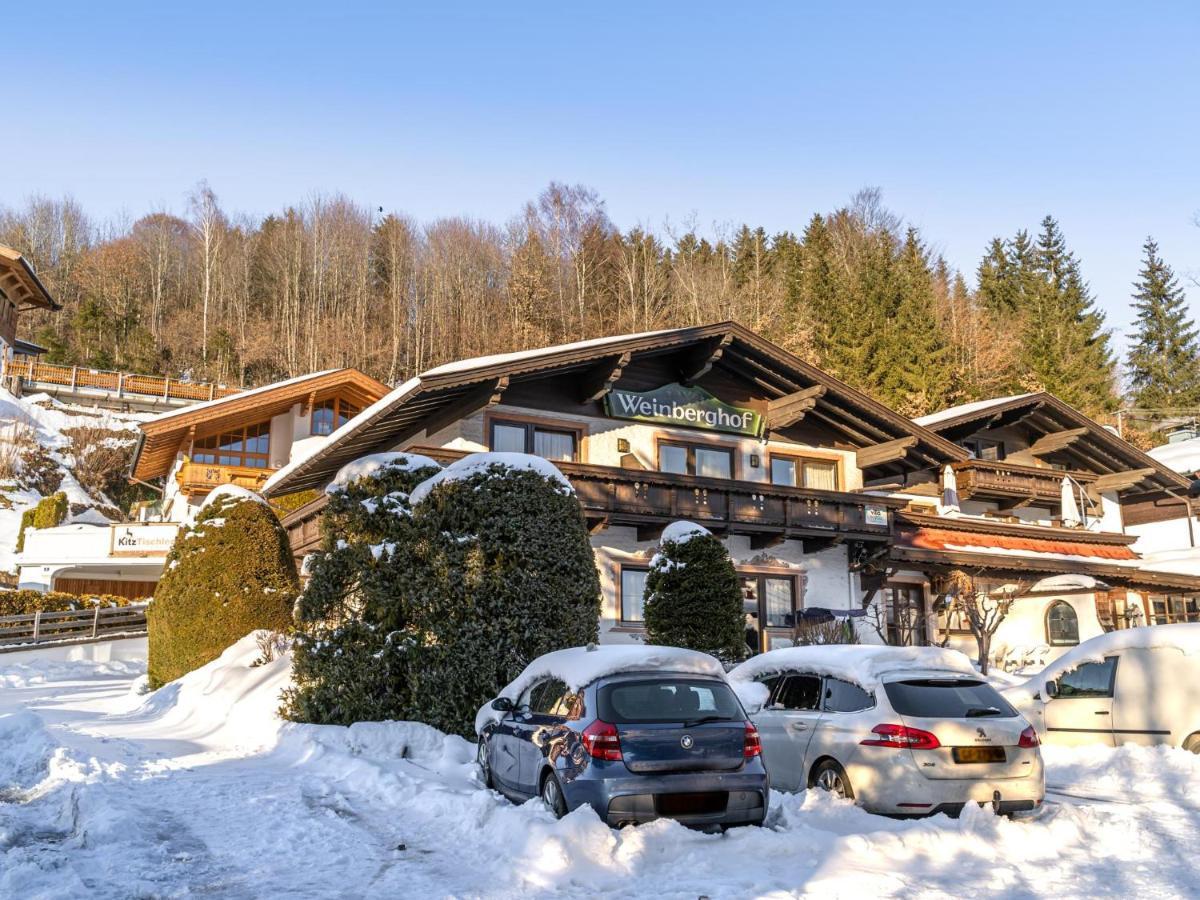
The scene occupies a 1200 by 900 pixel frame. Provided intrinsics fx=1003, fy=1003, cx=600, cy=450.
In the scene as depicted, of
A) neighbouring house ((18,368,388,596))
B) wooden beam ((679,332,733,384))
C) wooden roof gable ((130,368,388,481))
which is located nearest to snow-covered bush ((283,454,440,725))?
wooden beam ((679,332,733,384))

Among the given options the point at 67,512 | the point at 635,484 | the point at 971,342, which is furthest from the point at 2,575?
the point at 971,342

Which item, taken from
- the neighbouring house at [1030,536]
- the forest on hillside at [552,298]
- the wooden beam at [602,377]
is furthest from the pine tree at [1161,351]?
the wooden beam at [602,377]

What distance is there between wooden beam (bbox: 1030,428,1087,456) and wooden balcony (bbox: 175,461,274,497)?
2613cm

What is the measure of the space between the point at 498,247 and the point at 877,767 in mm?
64879

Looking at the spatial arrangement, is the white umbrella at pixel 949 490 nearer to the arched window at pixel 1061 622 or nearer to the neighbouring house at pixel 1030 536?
the neighbouring house at pixel 1030 536

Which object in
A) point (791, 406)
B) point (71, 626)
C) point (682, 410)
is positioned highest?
point (791, 406)

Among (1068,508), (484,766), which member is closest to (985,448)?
(1068,508)

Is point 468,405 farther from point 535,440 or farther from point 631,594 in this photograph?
point 631,594

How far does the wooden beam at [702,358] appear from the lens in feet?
79.5

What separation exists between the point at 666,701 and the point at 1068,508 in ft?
86.6

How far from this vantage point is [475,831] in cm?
820

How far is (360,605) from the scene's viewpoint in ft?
44.5

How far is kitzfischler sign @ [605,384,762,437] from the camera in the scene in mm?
24141

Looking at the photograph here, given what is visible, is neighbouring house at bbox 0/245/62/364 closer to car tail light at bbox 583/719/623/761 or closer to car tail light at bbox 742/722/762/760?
car tail light at bbox 583/719/623/761
